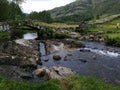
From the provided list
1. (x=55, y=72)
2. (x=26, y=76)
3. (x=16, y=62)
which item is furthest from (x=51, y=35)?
(x=26, y=76)

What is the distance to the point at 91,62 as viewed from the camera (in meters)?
54.5

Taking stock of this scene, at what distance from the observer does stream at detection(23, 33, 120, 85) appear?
44.9m

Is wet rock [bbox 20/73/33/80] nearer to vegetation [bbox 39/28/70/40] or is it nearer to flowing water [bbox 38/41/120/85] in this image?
flowing water [bbox 38/41/120/85]

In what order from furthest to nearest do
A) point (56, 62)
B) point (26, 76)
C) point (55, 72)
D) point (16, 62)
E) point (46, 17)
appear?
point (46, 17), point (56, 62), point (16, 62), point (55, 72), point (26, 76)

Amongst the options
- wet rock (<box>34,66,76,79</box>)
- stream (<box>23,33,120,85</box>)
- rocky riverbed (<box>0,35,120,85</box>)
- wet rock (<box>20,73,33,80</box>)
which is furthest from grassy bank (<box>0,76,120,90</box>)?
wet rock (<box>20,73,33,80</box>)

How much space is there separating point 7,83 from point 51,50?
41.8 m

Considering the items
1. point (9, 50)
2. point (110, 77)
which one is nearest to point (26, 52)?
point (9, 50)

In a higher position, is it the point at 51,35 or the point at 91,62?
the point at 51,35

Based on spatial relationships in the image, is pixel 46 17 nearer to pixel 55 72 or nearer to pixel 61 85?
pixel 55 72

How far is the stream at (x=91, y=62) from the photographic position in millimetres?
44931

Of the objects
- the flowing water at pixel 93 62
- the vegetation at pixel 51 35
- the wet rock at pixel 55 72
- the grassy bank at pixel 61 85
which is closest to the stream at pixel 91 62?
the flowing water at pixel 93 62

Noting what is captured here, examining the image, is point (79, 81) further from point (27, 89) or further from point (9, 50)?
point (9, 50)

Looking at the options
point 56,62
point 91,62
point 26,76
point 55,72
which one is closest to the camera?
point 26,76

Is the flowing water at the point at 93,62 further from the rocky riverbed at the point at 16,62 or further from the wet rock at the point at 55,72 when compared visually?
the rocky riverbed at the point at 16,62
